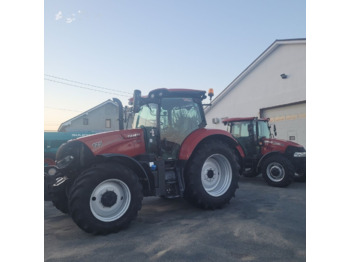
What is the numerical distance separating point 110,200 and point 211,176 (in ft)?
6.64

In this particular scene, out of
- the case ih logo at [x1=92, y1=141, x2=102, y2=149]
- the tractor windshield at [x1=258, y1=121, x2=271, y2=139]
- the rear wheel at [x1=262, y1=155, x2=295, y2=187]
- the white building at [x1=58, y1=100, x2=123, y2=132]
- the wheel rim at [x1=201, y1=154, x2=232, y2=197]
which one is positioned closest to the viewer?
the case ih logo at [x1=92, y1=141, x2=102, y2=149]

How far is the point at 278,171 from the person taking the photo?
663cm

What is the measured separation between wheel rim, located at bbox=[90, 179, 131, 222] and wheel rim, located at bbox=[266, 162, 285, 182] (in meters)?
4.66

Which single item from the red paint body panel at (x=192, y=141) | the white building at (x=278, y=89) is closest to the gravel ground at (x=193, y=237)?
the red paint body panel at (x=192, y=141)

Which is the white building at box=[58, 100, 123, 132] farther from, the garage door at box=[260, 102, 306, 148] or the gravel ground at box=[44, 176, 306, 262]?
the gravel ground at box=[44, 176, 306, 262]

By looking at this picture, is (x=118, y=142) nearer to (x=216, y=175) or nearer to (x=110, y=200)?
(x=110, y=200)

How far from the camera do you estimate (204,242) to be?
2947 millimetres

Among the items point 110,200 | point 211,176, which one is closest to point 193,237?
point 110,200

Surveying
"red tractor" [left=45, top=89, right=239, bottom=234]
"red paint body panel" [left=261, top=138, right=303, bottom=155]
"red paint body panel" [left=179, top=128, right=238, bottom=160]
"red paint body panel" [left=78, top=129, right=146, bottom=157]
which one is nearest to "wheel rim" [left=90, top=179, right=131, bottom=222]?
"red tractor" [left=45, top=89, right=239, bottom=234]

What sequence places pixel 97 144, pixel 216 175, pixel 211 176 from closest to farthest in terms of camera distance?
pixel 97 144, pixel 211 176, pixel 216 175

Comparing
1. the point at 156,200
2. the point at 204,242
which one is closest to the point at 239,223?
the point at 204,242

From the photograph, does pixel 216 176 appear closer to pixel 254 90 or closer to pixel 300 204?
pixel 300 204

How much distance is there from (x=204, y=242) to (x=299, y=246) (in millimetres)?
1077

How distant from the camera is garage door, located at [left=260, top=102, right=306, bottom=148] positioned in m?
9.17
